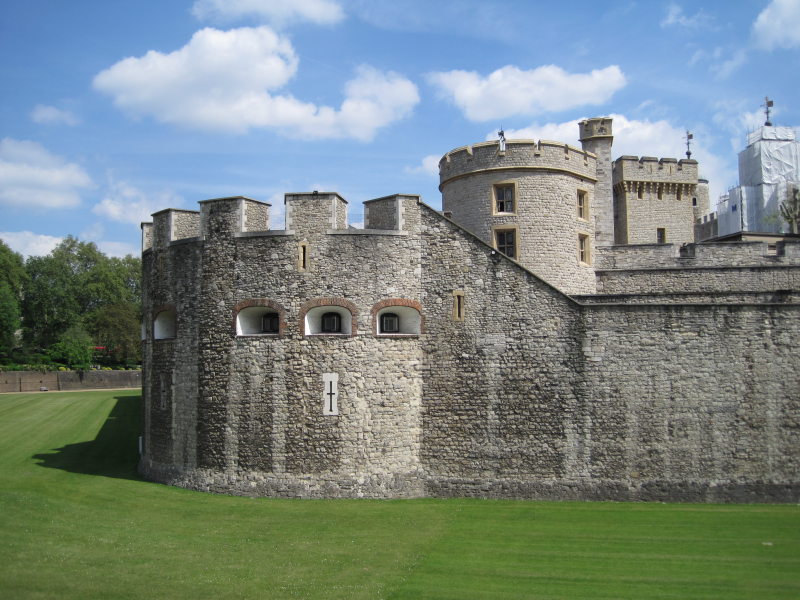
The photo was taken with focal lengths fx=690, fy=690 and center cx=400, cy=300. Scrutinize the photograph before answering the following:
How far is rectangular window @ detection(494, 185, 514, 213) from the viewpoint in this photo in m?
24.2

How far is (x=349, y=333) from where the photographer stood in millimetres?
19703

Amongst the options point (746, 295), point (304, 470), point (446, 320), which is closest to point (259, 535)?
point (304, 470)

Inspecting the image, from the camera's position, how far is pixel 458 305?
19.8 m

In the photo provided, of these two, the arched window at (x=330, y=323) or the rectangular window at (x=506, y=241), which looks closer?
the arched window at (x=330, y=323)

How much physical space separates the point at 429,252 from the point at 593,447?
7.05m

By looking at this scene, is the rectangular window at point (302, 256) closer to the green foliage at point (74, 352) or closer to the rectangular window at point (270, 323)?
the rectangular window at point (270, 323)

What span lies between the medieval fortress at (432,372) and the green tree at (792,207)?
91.3ft

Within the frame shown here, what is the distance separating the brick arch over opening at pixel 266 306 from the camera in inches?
779

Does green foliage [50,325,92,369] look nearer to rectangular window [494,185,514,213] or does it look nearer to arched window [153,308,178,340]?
arched window [153,308,178,340]

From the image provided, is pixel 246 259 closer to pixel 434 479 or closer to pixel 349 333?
A: pixel 349 333

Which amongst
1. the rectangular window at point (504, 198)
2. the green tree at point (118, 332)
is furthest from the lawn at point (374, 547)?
the green tree at point (118, 332)

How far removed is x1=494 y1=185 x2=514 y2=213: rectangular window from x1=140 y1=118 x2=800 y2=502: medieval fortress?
16.0 feet

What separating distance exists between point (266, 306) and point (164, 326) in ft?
15.6

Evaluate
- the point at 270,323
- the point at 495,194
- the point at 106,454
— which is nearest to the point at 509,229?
the point at 495,194
